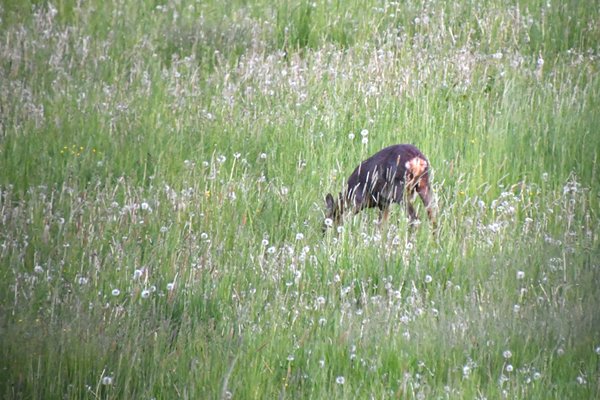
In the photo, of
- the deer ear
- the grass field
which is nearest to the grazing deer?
the deer ear

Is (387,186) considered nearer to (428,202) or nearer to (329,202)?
(428,202)

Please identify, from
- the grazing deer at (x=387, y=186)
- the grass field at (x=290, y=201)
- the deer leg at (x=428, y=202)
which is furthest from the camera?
the grazing deer at (x=387, y=186)

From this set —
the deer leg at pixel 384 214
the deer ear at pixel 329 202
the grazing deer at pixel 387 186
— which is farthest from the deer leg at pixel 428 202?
the deer ear at pixel 329 202

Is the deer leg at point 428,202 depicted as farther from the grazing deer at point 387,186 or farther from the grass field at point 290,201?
the grass field at point 290,201

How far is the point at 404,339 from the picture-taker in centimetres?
519

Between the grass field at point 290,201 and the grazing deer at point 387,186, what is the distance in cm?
15

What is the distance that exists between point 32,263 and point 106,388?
1624 millimetres

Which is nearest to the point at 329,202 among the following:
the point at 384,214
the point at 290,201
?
the point at 290,201

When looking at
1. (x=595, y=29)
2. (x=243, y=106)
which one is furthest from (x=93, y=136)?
(x=595, y=29)

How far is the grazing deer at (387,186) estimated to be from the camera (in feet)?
24.1

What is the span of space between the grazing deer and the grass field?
0.49 feet

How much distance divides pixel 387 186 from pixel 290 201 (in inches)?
28.9

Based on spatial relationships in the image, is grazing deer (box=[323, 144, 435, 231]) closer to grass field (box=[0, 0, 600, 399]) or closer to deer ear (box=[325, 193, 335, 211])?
deer ear (box=[325, 193, 335, 211])

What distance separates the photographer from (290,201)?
7480 millimetres
